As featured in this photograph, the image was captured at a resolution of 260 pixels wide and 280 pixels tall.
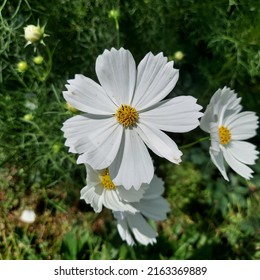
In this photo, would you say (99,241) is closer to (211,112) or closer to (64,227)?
(64,227)

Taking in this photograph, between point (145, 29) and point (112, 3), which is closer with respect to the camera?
point (112, 3)

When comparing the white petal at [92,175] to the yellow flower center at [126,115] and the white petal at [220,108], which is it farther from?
the white petal at [220,108]

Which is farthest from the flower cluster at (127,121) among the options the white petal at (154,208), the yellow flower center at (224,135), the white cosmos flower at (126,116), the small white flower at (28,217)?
the small white flower at (28,217)

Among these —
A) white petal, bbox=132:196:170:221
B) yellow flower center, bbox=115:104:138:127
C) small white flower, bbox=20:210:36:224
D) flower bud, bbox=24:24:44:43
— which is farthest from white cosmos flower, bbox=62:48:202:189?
small white flower, bbox=20:210:36:224

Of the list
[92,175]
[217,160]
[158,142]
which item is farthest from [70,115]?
[217,160]

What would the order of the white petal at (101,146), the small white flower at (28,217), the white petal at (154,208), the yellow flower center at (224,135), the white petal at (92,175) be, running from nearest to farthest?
the white petal at (101,146) → the white petal at (92,175) → the yellow flower center at (224,135) → the white petal at (154,208) → the small white flower at (28,217)

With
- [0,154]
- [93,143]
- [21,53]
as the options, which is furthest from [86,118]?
[21,53]

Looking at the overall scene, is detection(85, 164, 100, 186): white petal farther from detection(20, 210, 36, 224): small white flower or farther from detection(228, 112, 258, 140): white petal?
detection(20, 210, 36, 224): small white flower

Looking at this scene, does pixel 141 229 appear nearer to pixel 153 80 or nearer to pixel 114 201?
pixel 114 201

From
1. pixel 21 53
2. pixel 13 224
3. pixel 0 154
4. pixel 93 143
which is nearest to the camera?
pixel 93 143
